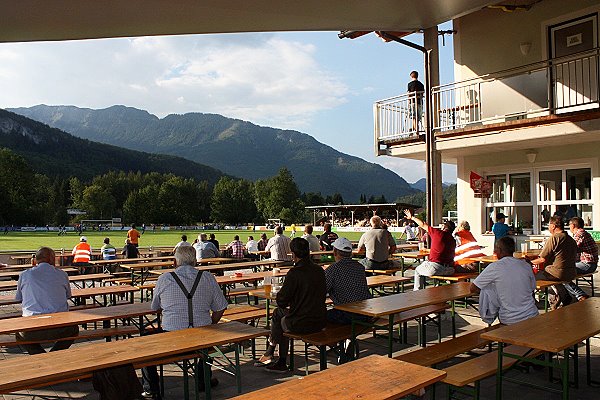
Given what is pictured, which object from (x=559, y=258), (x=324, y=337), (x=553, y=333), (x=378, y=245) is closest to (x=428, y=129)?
(x=378, y=245)

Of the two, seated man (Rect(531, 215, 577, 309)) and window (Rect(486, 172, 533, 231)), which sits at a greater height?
window (Rect(486, 172, 533, 231))

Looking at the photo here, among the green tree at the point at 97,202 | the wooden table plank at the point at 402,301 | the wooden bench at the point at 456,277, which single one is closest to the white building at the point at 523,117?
the wooden bench at the point at 456,277

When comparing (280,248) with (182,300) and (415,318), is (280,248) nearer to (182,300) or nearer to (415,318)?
(415,318)

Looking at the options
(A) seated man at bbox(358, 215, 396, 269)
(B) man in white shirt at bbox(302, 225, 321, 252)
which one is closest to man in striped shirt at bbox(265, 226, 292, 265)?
(B) man in white shirt at bbox(302, 225, 321, 252)

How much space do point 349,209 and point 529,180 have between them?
193ft

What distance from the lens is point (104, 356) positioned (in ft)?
12.2

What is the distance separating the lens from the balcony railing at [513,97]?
11.6m

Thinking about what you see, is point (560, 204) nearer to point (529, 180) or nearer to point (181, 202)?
point (529, 180)

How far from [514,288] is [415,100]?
950cm

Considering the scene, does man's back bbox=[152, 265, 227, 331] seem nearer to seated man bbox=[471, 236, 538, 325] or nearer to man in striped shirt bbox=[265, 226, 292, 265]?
seated man bbox=[471, 236, 538, 325]

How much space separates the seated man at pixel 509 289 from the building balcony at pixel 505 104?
691 centimetres

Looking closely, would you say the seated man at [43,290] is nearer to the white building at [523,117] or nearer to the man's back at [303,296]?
the man's back at [303,296]

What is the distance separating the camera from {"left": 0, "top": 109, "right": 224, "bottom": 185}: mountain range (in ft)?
497

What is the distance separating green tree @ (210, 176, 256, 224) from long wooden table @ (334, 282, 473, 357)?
132505 mm
